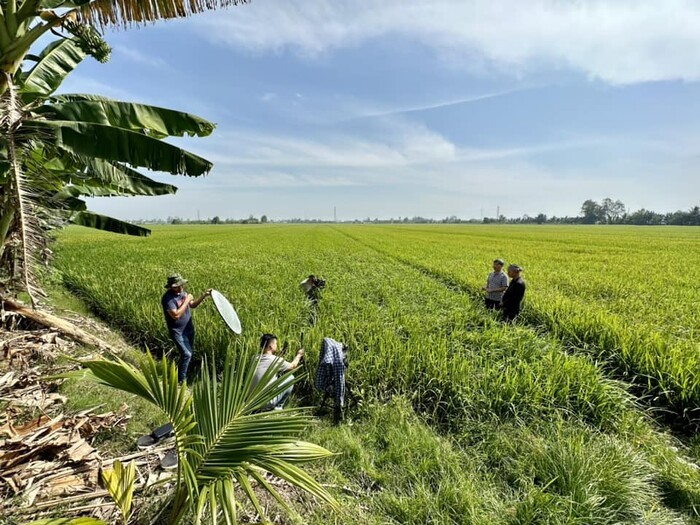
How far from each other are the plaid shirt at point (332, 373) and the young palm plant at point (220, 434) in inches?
80.6

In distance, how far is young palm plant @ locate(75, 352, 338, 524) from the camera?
163cm

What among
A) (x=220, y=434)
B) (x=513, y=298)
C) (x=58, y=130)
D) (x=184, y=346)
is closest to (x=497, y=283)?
(x=513, y=298)

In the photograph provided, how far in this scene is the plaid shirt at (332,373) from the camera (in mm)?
3957

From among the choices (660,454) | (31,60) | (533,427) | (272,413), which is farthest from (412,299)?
(31,60)

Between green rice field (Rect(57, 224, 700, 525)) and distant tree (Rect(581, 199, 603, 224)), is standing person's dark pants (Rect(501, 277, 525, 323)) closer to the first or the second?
green rice field (Rect(57, 224, 700, 525))

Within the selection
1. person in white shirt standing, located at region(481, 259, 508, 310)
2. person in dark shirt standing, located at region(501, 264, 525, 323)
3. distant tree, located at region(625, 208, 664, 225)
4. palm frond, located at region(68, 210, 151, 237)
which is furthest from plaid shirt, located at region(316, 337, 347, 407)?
distant tree, located at region(625, 208, 664, 225)

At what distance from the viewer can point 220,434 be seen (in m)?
1.78

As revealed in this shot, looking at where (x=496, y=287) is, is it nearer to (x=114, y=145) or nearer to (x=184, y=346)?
(x=184, y=346)

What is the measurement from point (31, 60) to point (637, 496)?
818 cm

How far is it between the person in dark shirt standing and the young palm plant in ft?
17.8

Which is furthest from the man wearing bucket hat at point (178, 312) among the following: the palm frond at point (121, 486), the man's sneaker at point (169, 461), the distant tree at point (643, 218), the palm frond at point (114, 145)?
the distant tree at point (643, 218)

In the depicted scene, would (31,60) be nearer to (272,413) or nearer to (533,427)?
(272,413)

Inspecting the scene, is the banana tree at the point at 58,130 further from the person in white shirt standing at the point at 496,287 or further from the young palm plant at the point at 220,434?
the person in white shirt standing at the point at 496,287

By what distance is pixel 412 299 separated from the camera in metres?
9.35
